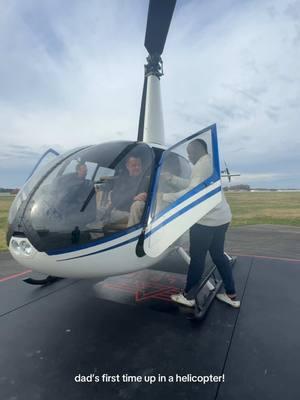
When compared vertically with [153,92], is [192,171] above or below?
below

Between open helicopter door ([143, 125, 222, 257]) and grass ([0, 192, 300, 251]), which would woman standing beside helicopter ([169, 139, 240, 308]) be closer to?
open helicopter door ([143, 125, 222, 257])

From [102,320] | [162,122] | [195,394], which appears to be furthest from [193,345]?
[162,122]

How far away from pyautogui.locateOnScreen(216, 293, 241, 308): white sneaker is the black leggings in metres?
0.22

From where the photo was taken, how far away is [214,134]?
2.99 meters

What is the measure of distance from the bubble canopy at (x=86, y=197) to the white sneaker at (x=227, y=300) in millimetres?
1760

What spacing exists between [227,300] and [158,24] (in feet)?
16.0

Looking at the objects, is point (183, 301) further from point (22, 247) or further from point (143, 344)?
point (22, 247)

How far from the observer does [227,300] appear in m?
3.52

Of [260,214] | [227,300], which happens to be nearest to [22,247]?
[227,300]

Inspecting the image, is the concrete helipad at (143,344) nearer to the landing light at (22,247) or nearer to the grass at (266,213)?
the landing light at (22,247)

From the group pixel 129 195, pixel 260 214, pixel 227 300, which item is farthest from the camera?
pixel 260 214

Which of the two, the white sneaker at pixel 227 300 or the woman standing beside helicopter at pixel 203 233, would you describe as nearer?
the woman standing beside helicopter at pixel 203 233

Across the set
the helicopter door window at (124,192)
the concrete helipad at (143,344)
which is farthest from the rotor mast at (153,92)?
the concrete helipad at (143,344)

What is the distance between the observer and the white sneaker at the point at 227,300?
3.43 metres
